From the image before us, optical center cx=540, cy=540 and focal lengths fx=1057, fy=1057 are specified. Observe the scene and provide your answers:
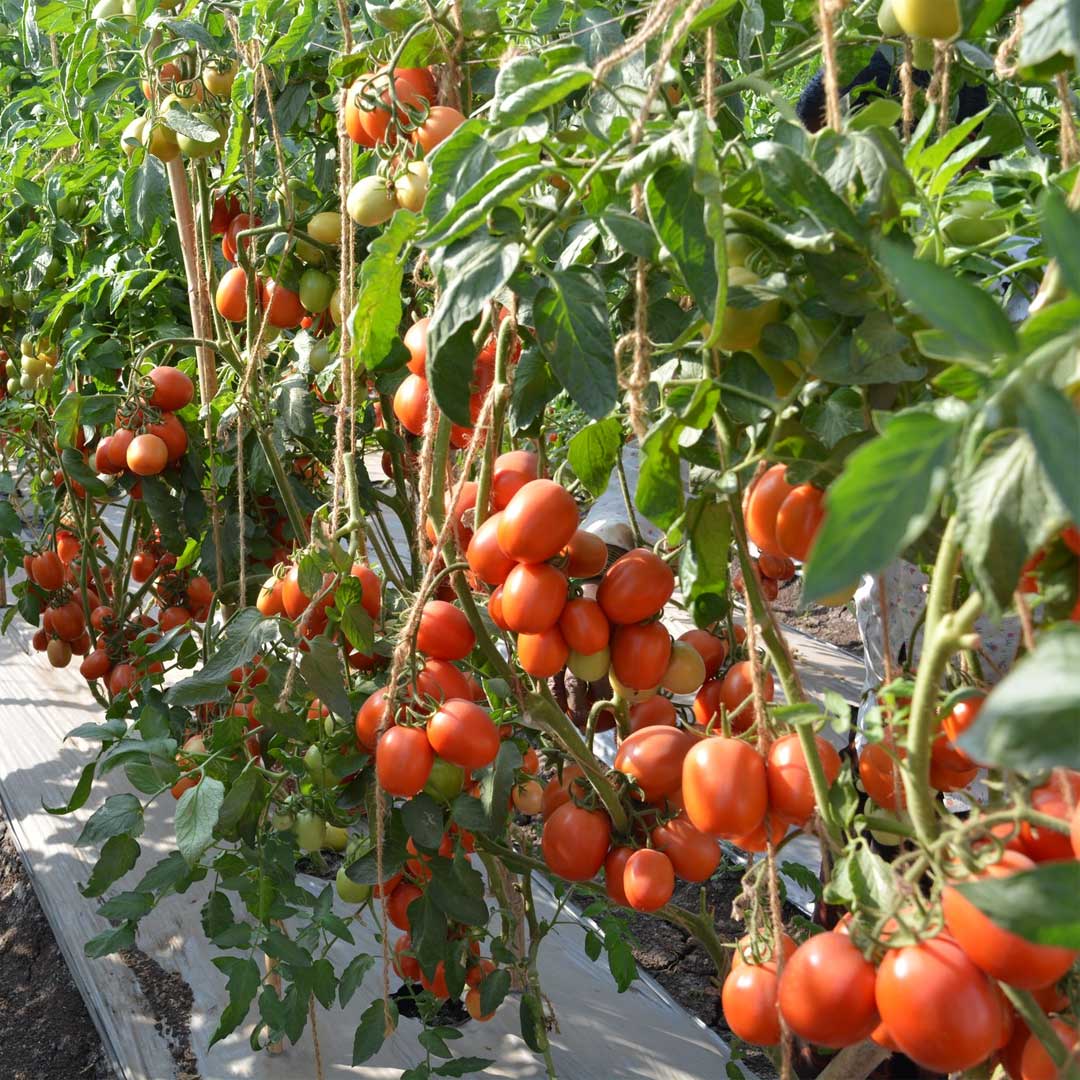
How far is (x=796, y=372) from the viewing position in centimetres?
57

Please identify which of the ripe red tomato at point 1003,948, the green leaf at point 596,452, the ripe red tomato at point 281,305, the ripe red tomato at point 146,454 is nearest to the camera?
the ripe red tomato at point 1003,948

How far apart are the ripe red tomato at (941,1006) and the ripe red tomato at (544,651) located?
0.35 metres

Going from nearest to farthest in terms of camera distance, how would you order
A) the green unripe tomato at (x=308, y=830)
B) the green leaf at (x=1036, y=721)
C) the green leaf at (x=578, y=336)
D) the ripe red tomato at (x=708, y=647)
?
the green leaf at (x=1036, y=721) < the green leaf at (x=578, y=336) < the ripe red tomato at (x=708, y=647) < the green unripe tomato at (x=308, y=830)

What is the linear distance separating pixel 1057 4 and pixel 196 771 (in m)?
0.88

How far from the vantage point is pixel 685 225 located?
49cm

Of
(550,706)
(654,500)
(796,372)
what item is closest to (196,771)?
(550,706)

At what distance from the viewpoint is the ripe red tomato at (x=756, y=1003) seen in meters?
0.62

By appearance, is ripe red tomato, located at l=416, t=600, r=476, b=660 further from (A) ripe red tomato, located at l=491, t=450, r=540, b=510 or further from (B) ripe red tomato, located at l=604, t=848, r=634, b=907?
(B) ripe red tomato, located at l=604, t=848, r=634, b=907

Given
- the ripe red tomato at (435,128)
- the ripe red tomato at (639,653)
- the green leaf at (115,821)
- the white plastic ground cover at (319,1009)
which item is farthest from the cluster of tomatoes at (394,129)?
the white plastic ground cover at (319,1009)

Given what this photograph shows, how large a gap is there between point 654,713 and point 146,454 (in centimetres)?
76

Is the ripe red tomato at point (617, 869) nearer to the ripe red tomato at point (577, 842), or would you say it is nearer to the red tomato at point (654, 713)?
the ripe red tomato at point (577, 842)

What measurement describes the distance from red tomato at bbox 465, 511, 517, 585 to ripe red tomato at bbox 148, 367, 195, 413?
759 millimetres

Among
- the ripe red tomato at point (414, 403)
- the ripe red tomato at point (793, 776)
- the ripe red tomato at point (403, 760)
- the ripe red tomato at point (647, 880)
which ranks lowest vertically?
the ripe red tomato at point (647, 880)

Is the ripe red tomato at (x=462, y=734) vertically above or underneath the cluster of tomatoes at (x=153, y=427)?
underneath
